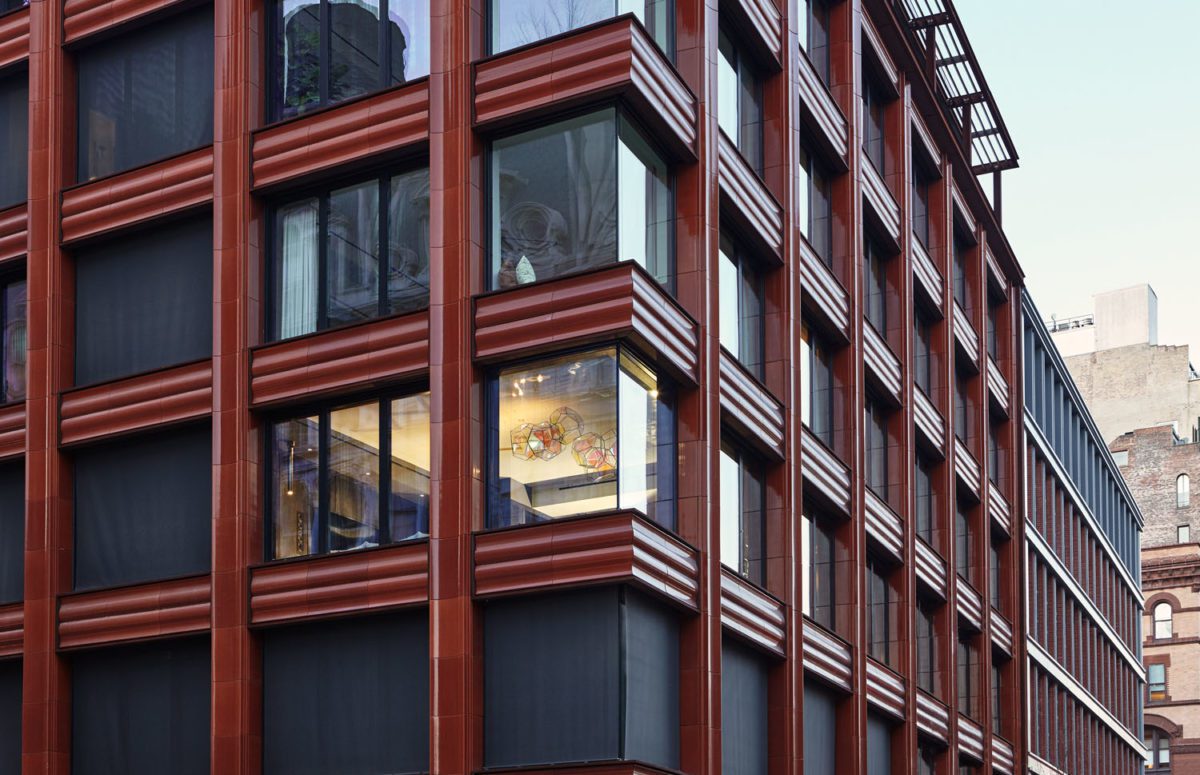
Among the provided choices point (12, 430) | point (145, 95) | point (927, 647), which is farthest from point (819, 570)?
point (145, 95)

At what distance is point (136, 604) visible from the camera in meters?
29.5

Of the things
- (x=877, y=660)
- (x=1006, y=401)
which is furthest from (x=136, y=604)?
(x=1006, y=401)

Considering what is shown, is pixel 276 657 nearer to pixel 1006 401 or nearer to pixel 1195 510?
pixel 1006 401

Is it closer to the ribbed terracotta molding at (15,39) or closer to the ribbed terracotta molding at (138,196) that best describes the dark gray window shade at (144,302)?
the ribbed terracotta molding at (138,196)

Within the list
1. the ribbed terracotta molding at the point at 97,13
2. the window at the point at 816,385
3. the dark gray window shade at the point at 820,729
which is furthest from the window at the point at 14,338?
the dark gray window shade at the point at 820,729

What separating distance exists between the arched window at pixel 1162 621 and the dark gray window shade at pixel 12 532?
268ft

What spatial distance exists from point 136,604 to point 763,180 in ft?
45.4

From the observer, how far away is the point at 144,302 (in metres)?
31.3

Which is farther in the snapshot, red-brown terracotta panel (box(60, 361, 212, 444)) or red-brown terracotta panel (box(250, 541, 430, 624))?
red-brown terracotta panel (box(60, 361, 212, 444))

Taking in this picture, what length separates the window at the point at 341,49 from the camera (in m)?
29.2

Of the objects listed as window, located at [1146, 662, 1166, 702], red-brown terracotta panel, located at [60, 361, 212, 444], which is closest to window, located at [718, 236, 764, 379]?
red-brown terracotta panel, located at [60, 361, 212, 444]

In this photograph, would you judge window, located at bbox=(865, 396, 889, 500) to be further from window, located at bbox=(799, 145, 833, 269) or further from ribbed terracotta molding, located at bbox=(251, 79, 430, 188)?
ribbed terracotta molding, located at bbox=(251, 79, 430, 188)

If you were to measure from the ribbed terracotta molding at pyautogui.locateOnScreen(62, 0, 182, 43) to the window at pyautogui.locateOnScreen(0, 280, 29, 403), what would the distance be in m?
4.71

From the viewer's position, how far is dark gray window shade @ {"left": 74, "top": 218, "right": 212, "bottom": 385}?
3062 centimetres
